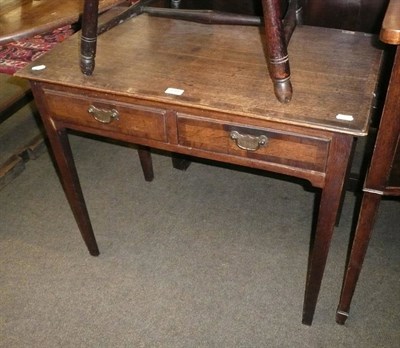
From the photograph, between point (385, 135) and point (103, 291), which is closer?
point (385, 135)

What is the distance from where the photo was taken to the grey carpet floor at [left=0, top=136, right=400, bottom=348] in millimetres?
1254

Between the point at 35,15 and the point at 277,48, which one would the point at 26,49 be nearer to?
the point at 35,15

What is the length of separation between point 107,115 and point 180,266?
640 millimetres

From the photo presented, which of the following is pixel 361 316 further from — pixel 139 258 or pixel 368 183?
pixel 139 258

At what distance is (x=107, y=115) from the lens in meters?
1.02

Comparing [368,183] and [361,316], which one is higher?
[368,183]

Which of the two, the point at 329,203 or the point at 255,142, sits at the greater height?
the point at 255,142

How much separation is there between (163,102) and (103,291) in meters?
0.74

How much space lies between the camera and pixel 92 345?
1234mm

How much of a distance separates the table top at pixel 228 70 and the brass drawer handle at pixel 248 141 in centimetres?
6

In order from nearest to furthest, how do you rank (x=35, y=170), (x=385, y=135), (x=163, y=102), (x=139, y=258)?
(x=385, y=135), (x=163, y=102), (x=139, y=258), (x=35, y=170)

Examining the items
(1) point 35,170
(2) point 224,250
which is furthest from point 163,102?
(1) point 35,170

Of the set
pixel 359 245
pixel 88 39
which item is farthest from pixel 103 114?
pixel 359 245

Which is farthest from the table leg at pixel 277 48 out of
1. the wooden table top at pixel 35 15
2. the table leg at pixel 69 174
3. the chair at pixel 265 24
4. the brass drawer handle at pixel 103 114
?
the wooden table top at pixel 35 15
